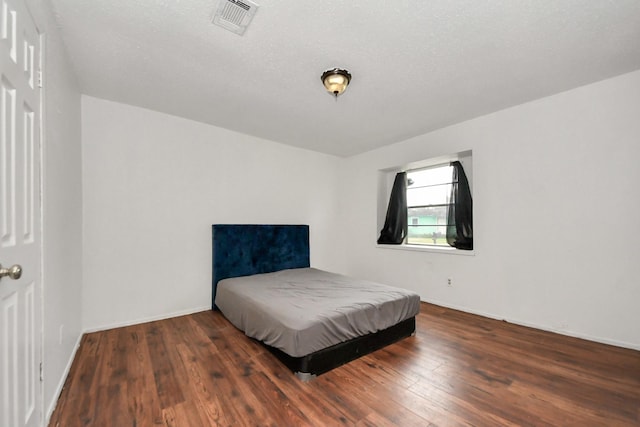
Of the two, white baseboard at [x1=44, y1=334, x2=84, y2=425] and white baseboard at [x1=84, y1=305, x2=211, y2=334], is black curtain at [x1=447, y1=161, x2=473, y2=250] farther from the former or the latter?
white baseboard at [x1=44, y1=334, x2=84, y2=425]

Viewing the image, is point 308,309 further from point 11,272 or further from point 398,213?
point 398,213

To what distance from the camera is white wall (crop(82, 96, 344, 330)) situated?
2.89 m

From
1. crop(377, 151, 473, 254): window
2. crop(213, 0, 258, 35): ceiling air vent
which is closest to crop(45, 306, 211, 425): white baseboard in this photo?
crop(213, 0, 258, 35): ceiling air vent

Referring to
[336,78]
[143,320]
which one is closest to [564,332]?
[336,78]

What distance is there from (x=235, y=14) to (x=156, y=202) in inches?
93.5

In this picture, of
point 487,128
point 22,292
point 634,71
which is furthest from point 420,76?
point 22,292

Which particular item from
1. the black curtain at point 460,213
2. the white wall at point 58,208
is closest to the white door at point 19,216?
the white wall at point 58,208

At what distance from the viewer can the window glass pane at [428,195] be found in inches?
162

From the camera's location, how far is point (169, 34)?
1941mm

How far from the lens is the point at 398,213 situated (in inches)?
181

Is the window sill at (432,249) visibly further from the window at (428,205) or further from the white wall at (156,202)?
the white wall at (156,202)

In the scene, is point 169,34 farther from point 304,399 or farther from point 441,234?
point 441,234

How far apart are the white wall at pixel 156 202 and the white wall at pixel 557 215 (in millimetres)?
2876

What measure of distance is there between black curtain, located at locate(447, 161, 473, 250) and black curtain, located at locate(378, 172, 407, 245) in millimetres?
816
